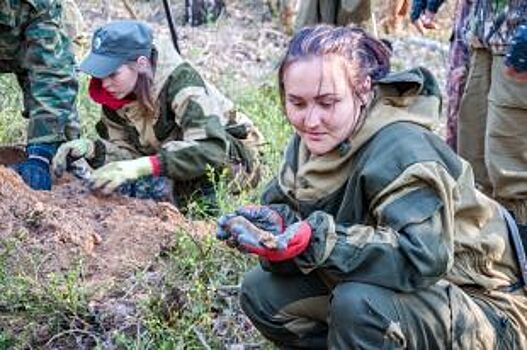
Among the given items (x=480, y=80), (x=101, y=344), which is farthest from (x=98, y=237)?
(x=480, y=80)

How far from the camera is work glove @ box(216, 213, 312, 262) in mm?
2330

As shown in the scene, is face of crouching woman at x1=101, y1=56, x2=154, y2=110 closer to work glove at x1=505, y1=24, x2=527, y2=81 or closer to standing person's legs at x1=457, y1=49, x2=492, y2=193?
standing person's legs at x1=457, y1=49, x2=492, y2=193

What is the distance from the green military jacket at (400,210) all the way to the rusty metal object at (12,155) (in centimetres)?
231

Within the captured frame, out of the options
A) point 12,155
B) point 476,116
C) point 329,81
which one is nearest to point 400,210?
point 329,81

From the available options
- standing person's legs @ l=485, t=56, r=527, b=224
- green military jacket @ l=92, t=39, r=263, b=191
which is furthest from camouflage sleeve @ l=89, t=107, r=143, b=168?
standing person's legs @ l=485, t=56, r=527, b=224

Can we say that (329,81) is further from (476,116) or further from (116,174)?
(116,174)

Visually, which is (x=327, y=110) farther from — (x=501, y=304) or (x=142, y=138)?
(x=142, y=138)

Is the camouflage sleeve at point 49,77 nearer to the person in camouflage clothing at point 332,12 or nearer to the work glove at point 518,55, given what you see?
the person in camouflage clothing at point 332,12

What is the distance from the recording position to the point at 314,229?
238 centimetres

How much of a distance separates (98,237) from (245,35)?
6053 millimetres

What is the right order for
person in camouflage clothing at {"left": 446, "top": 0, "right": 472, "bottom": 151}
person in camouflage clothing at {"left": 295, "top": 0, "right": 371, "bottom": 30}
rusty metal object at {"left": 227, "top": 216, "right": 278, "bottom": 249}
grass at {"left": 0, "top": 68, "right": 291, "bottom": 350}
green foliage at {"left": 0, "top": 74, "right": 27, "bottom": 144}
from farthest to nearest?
1. green foliage at {"left": 0, "top": 74, "right": 27, "bottom": 144}
2. person in camouflage clothing at {"left": 295, "top": 0, "right": 371, "bottom": 30}
3. person in camouflage clothing at {"left": 446, "top": 0, "right": 472, "bottom": 151}
4. grass at {"left": 0, "top": 68, "right": 291, "bottom": 350}
5. rusty metal object at {"left": 227, "top": 216, "right": 278, "bottom": 249}

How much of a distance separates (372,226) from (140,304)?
0.98 metres

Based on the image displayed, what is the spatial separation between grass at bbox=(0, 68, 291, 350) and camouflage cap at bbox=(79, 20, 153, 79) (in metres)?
0.81

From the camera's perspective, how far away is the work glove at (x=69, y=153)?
4.36 m
